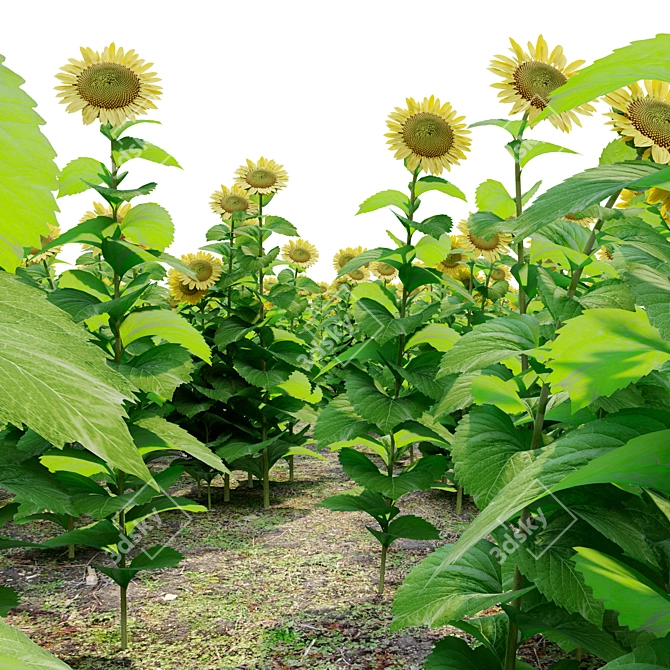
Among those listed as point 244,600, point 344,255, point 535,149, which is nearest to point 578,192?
point 535,149

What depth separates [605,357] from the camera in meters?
0.89

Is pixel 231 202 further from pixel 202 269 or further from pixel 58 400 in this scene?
pixel 58 400

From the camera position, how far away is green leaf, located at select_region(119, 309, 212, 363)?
250 cm

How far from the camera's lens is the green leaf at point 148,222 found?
8.45 feet

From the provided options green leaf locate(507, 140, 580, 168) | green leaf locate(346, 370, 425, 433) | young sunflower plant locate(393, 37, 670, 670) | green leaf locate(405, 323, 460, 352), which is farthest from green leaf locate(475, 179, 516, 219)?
green leaf locate(346, 370, 425, 433)

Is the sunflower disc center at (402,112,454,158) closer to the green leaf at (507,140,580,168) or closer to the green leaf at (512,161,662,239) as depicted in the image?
the green leaf at (507,140,580,168)

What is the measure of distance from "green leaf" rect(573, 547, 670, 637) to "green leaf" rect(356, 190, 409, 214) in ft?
6.94

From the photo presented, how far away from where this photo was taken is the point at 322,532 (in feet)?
13.6

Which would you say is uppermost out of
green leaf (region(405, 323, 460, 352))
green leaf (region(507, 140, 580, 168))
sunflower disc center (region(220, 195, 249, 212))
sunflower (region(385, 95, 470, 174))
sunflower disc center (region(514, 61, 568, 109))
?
sunflower disc center (region(220, 195, 249, 212))

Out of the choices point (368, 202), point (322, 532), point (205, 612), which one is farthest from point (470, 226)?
point (322, 532)

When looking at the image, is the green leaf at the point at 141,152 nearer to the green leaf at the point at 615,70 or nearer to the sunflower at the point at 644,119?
the sunflower at the point at 644,119

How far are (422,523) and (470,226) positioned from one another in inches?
58.7

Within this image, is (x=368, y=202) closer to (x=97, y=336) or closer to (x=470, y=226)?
(x=470, y=226)

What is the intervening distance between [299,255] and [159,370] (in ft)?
14.1
